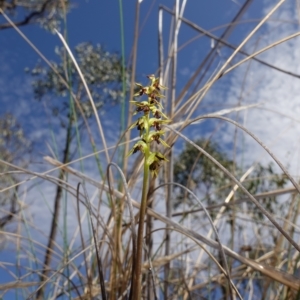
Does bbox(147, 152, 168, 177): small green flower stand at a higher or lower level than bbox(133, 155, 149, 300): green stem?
higher

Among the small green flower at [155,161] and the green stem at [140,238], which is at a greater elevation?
the small green flower at [155,161]

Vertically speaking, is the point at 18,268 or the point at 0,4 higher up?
the point at 0,4

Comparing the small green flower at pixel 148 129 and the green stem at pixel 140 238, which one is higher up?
the small green flower at pixel 148 129

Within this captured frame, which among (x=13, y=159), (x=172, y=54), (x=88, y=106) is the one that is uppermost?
(x=88, y=106)

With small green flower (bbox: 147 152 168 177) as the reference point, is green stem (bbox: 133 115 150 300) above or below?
below

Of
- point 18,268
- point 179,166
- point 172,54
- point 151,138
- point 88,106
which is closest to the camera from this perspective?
point 151,138

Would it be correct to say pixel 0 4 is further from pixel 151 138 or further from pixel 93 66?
pixel 151 138

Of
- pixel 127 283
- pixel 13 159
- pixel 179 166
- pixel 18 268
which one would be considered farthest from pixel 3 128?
pixel 127 283

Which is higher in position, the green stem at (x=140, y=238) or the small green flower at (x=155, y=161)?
the small green flower at (x=155, y=161)

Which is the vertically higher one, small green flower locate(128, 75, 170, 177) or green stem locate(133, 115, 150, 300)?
small green flower locate(128, 75, 170, 177)

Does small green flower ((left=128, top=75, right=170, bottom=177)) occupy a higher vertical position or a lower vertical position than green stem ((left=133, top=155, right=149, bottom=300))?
higher

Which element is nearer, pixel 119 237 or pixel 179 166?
pixel 119 237
